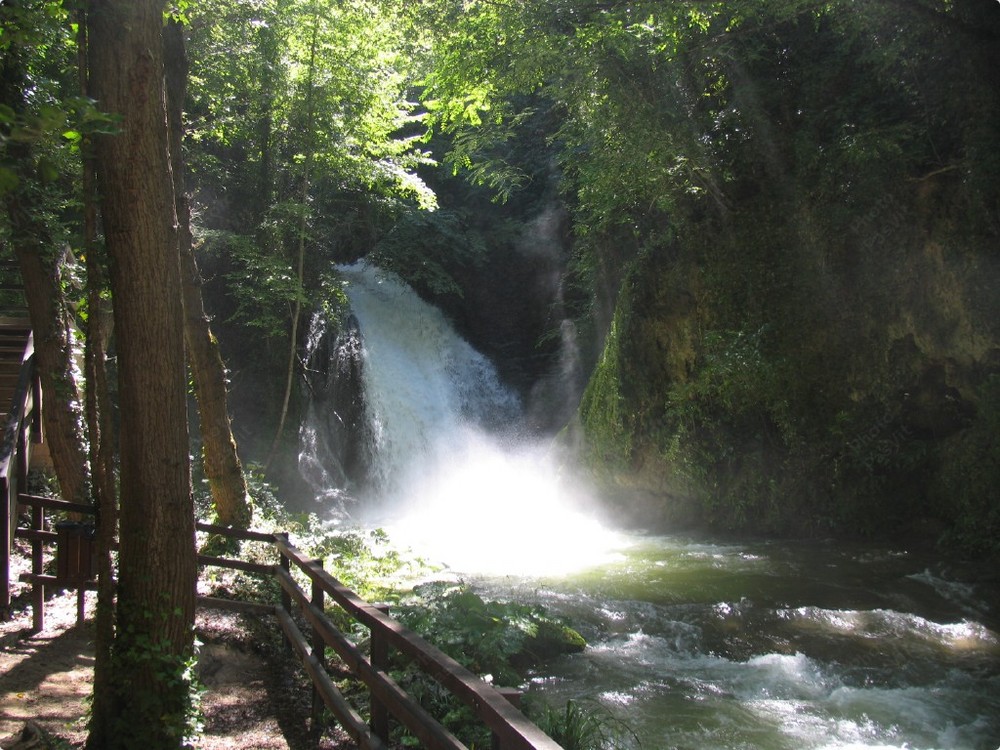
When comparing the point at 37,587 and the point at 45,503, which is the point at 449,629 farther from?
the point at 45,503

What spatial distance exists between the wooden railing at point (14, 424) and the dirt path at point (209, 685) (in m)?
0.46

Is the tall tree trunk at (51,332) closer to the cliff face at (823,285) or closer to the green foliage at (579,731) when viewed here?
the green foliage at (579,731)

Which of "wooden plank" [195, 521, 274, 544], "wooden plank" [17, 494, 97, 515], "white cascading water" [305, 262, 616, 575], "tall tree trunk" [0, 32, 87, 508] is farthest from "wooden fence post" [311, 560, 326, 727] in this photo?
"white cascading water" [305, 262, 616, 575]

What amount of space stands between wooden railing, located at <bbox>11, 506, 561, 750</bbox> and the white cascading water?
6.56 meters

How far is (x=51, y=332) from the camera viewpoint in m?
7.59

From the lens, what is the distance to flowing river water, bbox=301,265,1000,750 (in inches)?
221

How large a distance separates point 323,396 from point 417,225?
20.5ft

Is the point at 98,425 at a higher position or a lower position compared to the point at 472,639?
higher

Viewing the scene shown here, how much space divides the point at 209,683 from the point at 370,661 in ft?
6.70

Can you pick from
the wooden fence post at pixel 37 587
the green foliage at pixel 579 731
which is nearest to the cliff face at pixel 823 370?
the green foliage at pixel 579 731

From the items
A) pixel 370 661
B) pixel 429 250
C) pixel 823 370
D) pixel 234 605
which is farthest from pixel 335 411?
pixel 370 661

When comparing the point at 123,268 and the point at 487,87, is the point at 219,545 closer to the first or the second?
the point at 123,268

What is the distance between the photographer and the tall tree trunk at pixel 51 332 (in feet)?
23.6

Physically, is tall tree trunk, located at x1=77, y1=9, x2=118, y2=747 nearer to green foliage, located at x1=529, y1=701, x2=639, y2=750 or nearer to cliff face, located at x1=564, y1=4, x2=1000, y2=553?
green foliage, located at x1=529, y1=701, x2=639, y2=750
